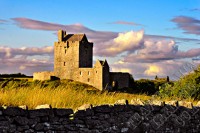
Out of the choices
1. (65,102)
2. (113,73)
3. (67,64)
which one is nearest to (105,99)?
(65,102)

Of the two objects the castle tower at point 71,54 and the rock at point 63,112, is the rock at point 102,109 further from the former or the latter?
the castle tower at point 71,54

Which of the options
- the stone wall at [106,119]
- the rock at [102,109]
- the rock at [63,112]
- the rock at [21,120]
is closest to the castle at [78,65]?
the stone wall at [106,119]

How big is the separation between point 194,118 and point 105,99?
3.14m

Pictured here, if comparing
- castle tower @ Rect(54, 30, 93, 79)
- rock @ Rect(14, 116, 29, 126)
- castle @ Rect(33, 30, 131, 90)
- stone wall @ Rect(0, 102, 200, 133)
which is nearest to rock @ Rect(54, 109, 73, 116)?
stone wall @ Rect(0, 102, 200, 133)

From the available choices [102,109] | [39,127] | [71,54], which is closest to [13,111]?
[39,127]

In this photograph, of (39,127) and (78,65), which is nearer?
(39,127)

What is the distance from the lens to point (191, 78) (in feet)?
71.1

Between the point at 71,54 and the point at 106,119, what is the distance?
72653mm

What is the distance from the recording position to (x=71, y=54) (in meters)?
83.2

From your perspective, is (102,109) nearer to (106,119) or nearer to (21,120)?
(106,119)

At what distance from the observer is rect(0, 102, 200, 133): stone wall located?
9206 mm

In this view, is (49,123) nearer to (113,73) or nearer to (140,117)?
(140,117)

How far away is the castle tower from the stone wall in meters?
68.2

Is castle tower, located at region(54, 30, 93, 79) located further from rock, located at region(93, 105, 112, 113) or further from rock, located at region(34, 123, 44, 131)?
rock, located at region(34, 123, 44, 131)
